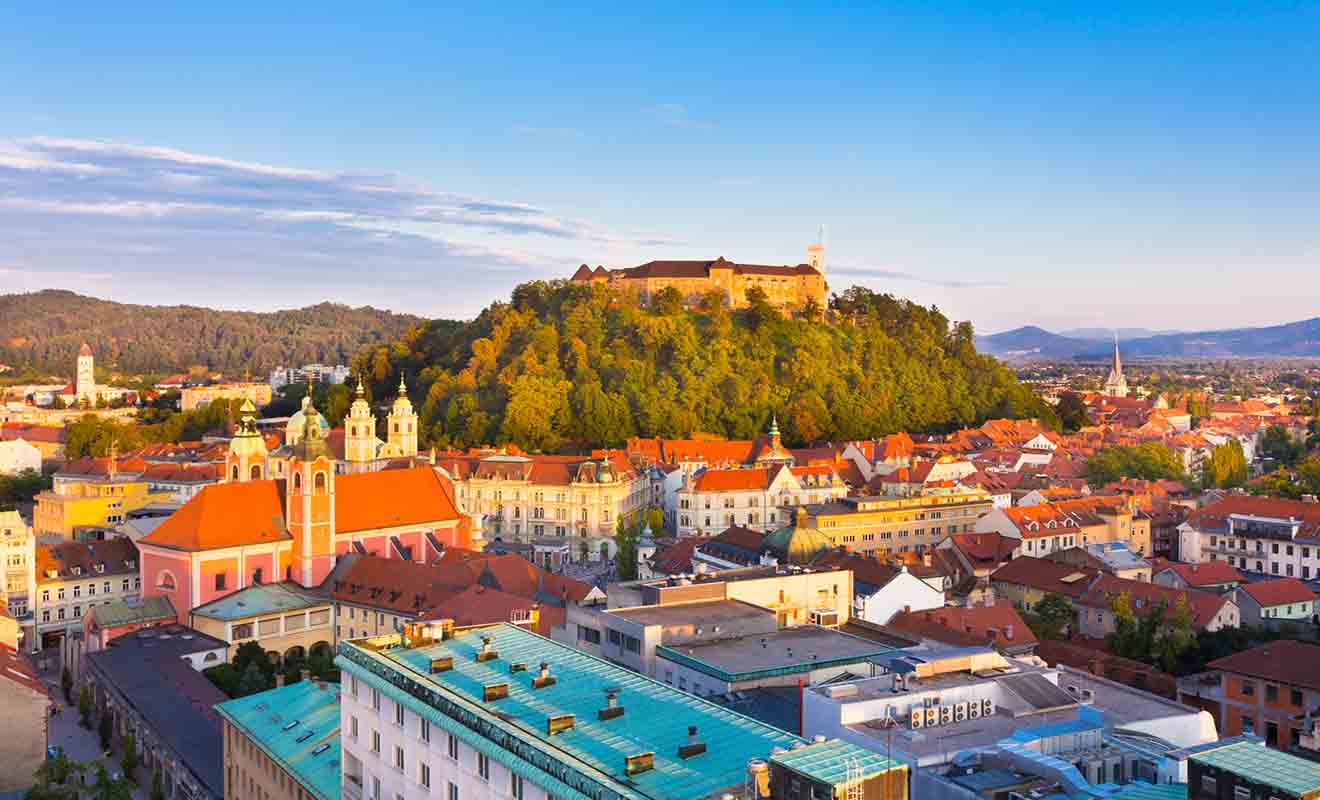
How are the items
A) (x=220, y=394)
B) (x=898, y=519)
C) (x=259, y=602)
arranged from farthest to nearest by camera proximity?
(x=220, y=394) < (x=898, y=519) < (x=259, y=602)

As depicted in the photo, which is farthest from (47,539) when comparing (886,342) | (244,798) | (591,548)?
(886,342)

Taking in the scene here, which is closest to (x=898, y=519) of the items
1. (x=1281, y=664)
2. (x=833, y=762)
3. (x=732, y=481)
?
(x=732, y=481)

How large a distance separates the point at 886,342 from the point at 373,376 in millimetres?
43671

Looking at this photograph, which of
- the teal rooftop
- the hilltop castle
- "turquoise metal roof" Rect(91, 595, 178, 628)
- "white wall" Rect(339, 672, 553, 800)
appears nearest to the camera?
the teal rooftop

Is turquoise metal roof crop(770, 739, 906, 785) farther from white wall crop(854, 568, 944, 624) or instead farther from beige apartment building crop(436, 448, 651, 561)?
beige apartment building crop(436, 448, 651, 561)

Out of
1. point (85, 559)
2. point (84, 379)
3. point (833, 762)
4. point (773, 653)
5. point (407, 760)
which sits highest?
point (84, 379)

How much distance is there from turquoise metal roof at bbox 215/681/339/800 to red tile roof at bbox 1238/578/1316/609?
3176 cm

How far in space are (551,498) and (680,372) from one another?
27279 millimetres

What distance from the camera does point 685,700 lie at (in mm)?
18297

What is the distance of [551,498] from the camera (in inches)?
2655

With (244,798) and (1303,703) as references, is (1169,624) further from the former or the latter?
(244,798)

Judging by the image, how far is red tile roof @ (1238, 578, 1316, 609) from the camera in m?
43.0

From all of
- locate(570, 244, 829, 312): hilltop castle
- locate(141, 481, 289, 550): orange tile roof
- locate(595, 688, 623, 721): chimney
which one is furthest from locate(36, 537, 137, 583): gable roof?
locate(570, 244, 829, 312): hilltop castle

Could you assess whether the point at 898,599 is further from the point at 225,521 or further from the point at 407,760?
the point at 225,521
